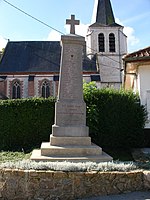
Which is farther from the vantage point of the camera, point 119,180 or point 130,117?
point 130,117

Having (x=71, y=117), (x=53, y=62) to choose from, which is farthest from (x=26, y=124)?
(x=53, y=62)

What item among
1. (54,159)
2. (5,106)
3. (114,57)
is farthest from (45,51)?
(54,159)

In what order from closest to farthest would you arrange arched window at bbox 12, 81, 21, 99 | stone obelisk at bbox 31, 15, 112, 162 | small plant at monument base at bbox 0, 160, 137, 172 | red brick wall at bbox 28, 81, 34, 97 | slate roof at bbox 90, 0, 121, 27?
small plant at monument base at bbox 0, 160, 137, 172 → stone obelisk at bbox 31, 15, 112, 162 → red brick wall at bbox 28, 81, 34, 97 → arched window at bbox 12, 81, 21, 99 → slate roof at bbox 90, 0, 121, 27

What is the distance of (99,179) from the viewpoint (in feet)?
15.5

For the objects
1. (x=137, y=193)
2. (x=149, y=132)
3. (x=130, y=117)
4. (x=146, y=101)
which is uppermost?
(x=146, y=101)

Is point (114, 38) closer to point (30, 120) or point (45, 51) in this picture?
point (45, 51)

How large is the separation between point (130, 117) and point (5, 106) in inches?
206

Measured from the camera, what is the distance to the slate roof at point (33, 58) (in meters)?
37.8

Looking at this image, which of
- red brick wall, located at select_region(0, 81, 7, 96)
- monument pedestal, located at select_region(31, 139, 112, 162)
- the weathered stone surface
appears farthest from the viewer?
red brick wall, located at select_region(0, 81, 7, 96)

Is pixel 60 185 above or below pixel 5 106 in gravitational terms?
below

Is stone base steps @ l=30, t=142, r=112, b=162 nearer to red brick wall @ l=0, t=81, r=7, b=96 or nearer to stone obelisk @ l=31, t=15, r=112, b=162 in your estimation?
stone obelisk @ l=31, t=15, r=112, b=162

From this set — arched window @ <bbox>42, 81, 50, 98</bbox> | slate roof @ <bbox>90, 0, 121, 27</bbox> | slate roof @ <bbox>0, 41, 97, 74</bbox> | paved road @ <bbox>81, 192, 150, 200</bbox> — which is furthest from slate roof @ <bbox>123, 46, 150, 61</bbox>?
slate roof @ <bbox>90, 0, 121, 27</bbox>

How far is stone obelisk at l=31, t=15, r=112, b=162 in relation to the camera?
21.4 ft

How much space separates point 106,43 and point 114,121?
31308 mm
